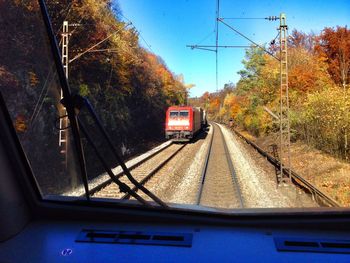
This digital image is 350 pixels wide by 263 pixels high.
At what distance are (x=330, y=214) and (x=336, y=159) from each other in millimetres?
10715

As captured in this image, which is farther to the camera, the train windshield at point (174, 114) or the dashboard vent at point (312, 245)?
the train windshield at point (174, 114)

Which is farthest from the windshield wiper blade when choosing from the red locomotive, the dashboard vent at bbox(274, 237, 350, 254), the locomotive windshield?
the locomotive windshield

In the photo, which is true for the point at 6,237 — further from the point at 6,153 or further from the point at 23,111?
the point at 23,111

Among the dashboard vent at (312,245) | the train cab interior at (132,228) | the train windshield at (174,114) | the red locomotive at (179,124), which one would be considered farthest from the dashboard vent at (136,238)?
the train windshield at (174,114)

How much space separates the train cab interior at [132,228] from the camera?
86.0 inches

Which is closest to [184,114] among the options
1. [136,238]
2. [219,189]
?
[219,189]

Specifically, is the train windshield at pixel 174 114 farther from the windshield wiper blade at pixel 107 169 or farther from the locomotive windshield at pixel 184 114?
the windshield wiper blade at pixel 107 169

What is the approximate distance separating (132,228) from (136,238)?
0.66 feet

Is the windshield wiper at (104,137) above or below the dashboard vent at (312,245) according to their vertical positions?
above

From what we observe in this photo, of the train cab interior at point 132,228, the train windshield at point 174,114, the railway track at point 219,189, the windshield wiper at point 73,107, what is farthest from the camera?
the train windshield at point 174,114

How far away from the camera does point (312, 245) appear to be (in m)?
2.27

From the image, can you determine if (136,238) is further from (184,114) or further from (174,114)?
(184,114)

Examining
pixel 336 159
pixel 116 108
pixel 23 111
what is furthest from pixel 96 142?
pixel 116 108

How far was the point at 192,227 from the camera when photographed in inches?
102
